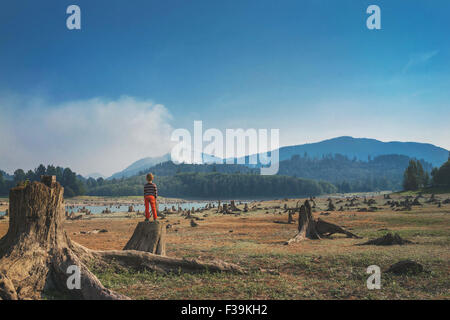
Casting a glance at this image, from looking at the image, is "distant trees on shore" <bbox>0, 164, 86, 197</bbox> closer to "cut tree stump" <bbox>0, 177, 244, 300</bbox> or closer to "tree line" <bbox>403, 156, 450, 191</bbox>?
"tree line" <bbox>403, 156, 450, 191</bbox>

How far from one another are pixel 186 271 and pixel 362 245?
9.48 metres

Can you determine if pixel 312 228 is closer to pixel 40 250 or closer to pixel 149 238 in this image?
pixel 149 238

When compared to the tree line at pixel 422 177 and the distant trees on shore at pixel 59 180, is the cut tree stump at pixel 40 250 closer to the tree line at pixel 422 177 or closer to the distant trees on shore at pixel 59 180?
the tree line at pixel 422 177

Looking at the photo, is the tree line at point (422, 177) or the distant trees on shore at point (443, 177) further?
the tree line at point (422, 177)

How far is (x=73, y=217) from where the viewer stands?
44812 millimetres

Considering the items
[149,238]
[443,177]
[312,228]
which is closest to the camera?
[149,238]

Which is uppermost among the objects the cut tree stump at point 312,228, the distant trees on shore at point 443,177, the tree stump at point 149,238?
the distant trees on shore at point 443,177

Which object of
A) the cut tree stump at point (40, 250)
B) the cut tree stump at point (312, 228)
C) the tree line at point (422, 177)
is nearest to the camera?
the cut tree stump at point (40, 250)

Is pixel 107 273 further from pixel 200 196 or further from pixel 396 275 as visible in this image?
pixel 200 196

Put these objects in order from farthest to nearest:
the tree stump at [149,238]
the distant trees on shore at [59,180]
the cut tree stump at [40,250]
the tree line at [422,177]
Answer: the distant trees on shore at [59,180] → the tree line at [422,177] → the tree stump at [149,238] → the cut tree stump at [40,250]

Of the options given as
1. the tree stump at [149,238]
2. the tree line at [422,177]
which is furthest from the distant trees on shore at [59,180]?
the tree stump at [149,238]

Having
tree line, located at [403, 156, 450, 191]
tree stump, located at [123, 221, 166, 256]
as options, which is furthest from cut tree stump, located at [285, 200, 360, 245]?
tree line, located at [403, 156, 450, 191]

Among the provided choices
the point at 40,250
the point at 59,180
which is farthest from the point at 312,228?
the point at 59,180

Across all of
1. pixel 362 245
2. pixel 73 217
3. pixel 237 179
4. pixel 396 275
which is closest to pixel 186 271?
pixel 396 275
